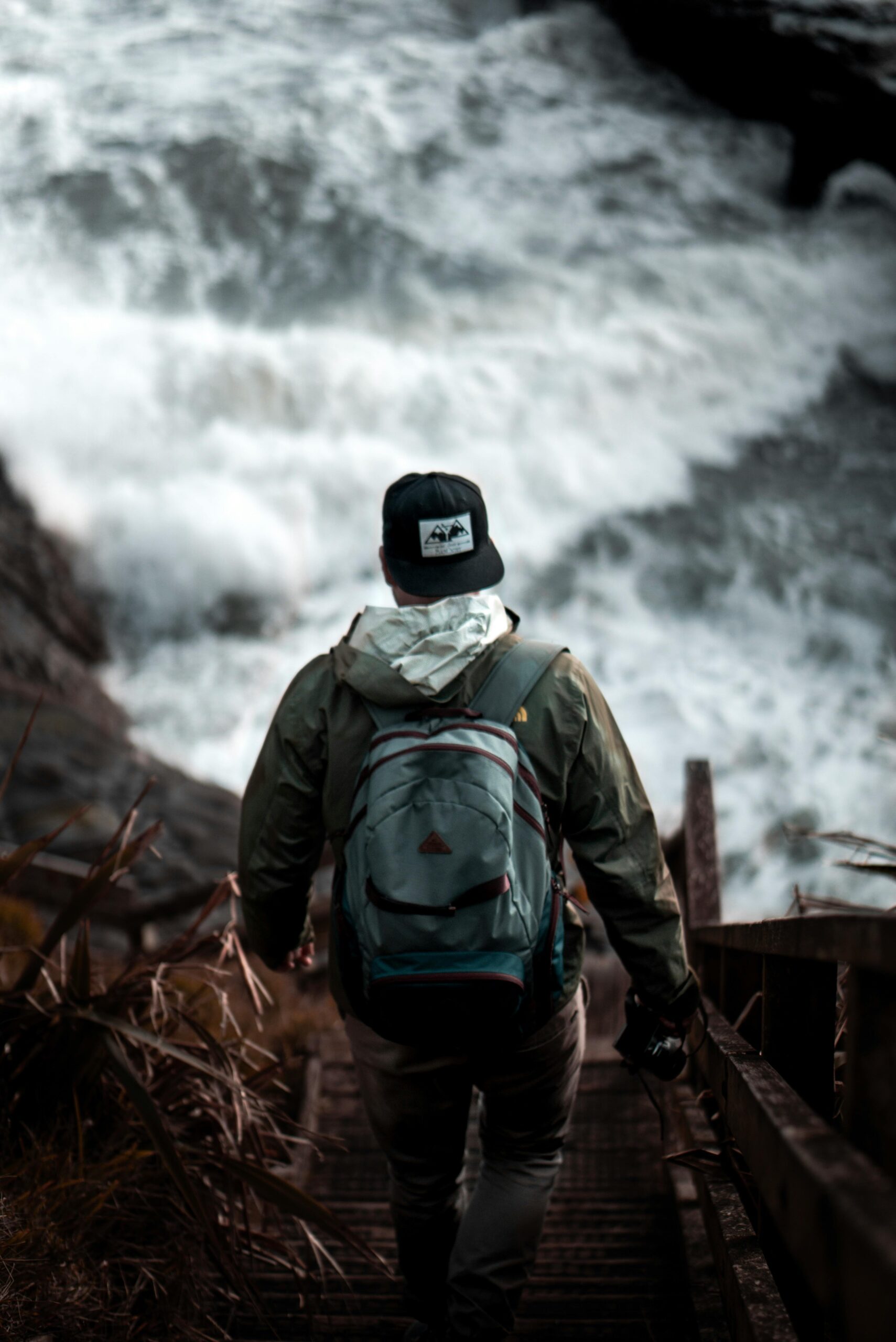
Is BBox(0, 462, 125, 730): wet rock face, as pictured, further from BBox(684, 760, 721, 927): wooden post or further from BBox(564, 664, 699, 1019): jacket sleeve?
BBox(564, 664, 699, 1019): jacket sleeve

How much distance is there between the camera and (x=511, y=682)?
6.27 feet

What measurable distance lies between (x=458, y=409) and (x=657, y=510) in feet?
9.54

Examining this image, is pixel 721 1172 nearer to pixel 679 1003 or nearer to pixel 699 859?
pixel 679 1003

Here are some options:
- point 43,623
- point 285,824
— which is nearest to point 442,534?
point 285,824

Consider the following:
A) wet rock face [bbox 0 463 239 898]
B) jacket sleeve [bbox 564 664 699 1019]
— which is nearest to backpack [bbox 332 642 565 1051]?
jacket sleeve [bbox 564 664 699 1019]

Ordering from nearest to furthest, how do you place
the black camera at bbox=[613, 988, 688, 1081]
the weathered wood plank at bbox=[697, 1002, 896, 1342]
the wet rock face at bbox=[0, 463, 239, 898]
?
the weathered wood plank at bbox=[697, 1002, 896, 1342]
the black camera at bbox=[613, 988, 688, 1081]
the wet rock face at bbox=[0, 463, 239, 898]

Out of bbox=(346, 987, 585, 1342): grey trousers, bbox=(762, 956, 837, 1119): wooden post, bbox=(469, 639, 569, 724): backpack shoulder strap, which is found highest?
bbox=(469, 639, 569, 724): backpack shoulder strap

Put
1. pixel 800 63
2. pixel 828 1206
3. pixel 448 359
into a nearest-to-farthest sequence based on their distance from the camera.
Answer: pixel 828 1206, pixel 800 63, pixel 448 359

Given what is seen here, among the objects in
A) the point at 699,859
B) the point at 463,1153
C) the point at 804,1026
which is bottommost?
the point at 463,1153

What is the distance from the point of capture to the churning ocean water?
11.8 m

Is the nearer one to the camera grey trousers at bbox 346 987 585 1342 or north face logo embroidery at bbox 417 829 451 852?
north face logo embroidery at bbox 417 829 451 852

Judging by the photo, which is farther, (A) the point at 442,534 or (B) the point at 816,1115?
(A) the point at 442,534

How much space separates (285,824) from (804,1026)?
3.11 ft

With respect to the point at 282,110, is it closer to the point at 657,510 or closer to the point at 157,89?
the point at 157,89
